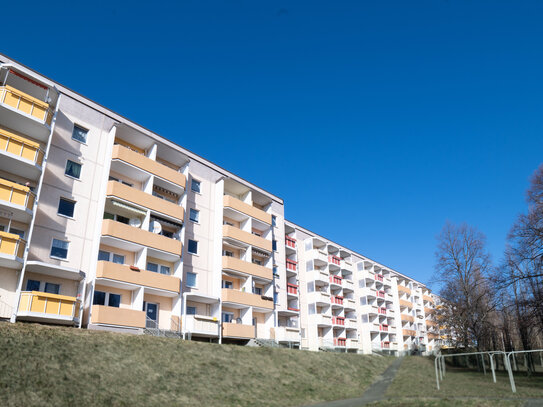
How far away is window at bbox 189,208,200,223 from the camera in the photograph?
35.1 meters

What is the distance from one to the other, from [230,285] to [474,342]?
24302 millimetres

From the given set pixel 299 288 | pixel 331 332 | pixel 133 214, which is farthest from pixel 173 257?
pixel 331 332

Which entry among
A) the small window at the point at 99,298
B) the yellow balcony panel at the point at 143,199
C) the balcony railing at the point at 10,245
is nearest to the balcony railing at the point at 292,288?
the yellow balcony panel at the point at 143,199

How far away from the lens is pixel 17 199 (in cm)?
2252

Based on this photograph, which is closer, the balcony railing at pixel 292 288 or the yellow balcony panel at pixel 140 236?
the yellow balcony panel at pixel 140 236

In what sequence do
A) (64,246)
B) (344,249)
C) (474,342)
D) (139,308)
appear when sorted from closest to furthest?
(64,246) < (139,308) < (474,342) < (344,249)

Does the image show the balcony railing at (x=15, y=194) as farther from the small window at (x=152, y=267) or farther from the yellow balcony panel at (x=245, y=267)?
the yellow balcony panel at (x=245, y=267)

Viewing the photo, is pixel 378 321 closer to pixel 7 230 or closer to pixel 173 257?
pixel 173 257

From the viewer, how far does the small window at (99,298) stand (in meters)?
26.3

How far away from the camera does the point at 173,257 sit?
100ft

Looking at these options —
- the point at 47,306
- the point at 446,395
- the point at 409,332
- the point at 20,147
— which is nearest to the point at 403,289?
the point at 409,332

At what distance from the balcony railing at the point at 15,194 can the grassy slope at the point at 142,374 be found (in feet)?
22.1

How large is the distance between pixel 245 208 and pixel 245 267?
5677 mm

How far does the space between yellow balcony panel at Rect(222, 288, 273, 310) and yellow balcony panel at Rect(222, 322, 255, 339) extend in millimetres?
2050
